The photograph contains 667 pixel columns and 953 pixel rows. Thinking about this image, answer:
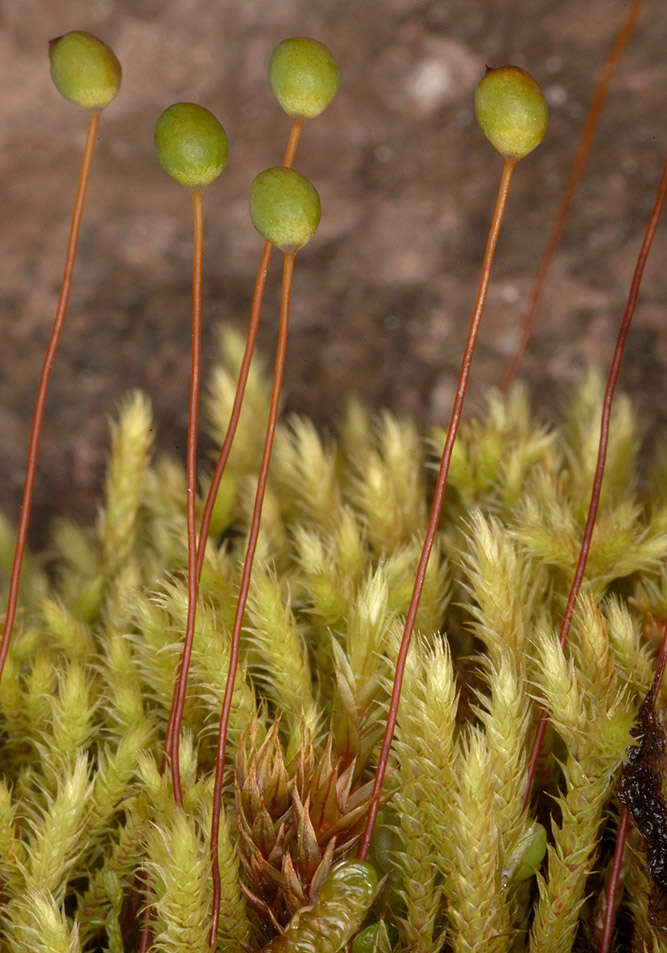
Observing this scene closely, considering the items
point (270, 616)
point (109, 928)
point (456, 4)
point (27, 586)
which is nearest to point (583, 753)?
point (270, 616)

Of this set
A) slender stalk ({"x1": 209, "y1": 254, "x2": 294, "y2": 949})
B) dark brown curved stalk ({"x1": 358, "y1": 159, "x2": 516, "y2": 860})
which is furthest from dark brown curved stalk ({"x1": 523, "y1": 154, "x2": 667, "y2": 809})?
slender stalk ({"x1": 209, "y1": 254, "x2": 294, "y2": 949})

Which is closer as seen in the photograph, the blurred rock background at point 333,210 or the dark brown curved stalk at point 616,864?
the dark brown curved stalk at point 616,864

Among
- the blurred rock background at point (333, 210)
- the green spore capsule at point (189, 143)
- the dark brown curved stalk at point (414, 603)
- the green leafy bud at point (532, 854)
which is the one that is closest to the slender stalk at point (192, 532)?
the green spore capsule at point (189, 143)

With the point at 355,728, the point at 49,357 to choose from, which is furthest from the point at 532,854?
the point at 49,357

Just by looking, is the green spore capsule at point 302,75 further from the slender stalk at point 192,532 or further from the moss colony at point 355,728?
the moss colony at point 355,728

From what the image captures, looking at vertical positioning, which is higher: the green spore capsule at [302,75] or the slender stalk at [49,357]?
the green spore capsule at [302,75]

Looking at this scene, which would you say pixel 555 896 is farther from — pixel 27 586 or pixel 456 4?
pixel 456 4

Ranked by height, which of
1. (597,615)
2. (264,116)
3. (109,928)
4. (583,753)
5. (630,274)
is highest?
(264,116)
